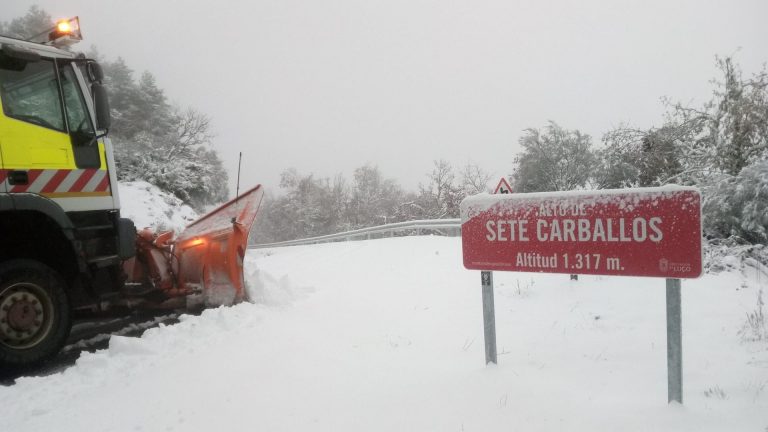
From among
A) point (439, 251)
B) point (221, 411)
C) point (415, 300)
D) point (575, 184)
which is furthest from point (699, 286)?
point (575, 184)

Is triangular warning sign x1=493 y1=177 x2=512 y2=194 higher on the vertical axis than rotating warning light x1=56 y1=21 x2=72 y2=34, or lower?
lower

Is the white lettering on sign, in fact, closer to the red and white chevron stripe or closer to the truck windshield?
the red and white chevron stripe

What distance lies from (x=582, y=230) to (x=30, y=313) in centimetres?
462

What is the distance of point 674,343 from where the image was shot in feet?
8.87

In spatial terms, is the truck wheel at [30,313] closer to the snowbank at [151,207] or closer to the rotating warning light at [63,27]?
the rotating warning light at [63,27]

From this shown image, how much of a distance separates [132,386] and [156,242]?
9.04 ft

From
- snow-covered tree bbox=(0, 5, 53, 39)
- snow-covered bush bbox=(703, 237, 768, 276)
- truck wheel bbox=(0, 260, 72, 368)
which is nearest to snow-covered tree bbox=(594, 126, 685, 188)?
snow-covered bush bbox=(703, 237, 768, 276)

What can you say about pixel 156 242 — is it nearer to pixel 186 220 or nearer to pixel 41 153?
pixel 41 153

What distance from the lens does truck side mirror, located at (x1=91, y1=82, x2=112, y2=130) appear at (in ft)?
14.2

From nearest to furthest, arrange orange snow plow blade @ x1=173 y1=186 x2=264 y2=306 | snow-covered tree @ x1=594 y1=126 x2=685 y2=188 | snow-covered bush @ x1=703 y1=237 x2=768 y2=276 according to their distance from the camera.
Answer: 1. orange snow plow blade @ x1=173 y1=186 x2=264 y2=306
2. snow-covered bush @ x1=703 y1=237 x2=768 y2=276
3. snow-covered tree @ x1=594 y1=126 x2=685 y2=188

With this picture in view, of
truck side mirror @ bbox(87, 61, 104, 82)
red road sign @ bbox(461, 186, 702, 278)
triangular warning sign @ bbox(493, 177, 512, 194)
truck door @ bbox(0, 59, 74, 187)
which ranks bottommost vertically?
red road sign @ bbox(461, 186, 702, 278)

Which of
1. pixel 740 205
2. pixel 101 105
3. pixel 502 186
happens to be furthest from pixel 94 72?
pixel 740 205

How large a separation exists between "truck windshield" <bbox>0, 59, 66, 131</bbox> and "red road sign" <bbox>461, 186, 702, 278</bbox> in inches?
161

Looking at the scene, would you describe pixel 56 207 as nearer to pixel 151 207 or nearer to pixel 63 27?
pixel 63 27
